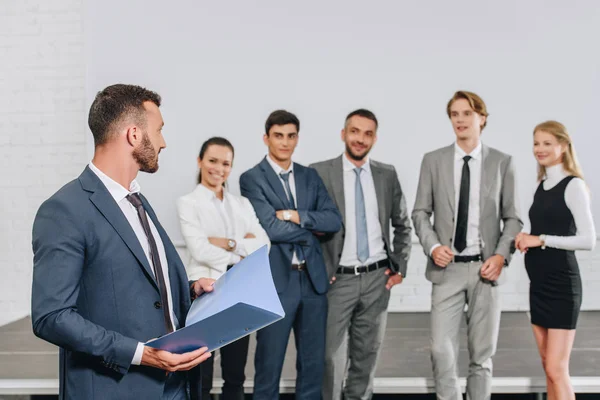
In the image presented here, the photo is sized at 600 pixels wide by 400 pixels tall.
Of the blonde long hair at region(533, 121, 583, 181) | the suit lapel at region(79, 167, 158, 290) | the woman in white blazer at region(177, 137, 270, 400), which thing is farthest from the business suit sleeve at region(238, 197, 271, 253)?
the suit lapel at region(79, 167, 158, 290)

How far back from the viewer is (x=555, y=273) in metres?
3.11

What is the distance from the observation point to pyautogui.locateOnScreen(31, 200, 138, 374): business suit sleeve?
1.48 m

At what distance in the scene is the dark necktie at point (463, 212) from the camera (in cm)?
328

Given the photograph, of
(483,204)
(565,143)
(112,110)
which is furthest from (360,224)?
(112,110)

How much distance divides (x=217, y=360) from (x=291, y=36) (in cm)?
277

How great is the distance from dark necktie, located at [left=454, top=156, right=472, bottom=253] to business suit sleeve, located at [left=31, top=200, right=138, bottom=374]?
6.89ft

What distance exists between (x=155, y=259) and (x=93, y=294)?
18cm

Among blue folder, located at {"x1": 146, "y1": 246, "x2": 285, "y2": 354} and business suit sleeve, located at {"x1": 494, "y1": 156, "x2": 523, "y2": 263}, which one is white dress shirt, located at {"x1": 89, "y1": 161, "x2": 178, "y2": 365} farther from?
business suit sleeve, located at {"x1": 494, "y1": 156, "x2": 523, "y2": 263}

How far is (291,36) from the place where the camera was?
5.56 metres

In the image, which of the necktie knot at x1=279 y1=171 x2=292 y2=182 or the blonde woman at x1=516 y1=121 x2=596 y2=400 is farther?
the necktie knot at x1=279 y1=171 x2=292 y2=182

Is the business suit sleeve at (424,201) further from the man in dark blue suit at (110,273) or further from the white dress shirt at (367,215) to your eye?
the man in dark blue suit at (110,273)

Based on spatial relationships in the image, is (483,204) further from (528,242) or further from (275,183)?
(275,183)

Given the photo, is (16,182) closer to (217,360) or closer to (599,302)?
(217,360)

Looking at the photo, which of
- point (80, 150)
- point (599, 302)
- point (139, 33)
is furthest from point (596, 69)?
point (80, 150)
